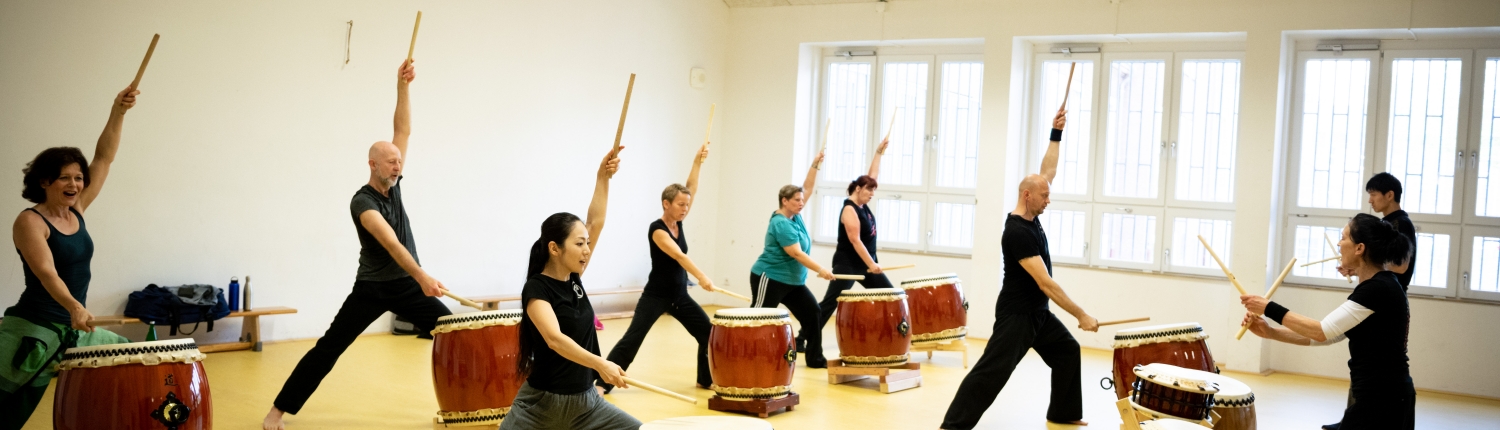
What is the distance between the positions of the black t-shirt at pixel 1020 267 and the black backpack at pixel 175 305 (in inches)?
176

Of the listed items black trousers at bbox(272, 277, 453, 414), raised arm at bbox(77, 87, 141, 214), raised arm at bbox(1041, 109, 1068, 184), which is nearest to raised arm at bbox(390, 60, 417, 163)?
black trousers at bbox(272, 277, 453, 414)

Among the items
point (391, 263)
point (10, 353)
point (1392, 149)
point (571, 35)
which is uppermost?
point (571, 35)

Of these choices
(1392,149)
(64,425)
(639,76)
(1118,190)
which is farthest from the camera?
(639,76)

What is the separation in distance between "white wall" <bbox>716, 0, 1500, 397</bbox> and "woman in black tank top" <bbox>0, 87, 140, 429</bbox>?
6.12m

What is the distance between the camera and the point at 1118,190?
8.28 metres

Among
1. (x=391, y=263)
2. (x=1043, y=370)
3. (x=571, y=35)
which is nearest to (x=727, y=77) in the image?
(x=571, y=35)

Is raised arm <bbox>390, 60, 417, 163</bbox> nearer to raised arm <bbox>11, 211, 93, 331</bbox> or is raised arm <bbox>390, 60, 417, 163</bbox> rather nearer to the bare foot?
the bare foot

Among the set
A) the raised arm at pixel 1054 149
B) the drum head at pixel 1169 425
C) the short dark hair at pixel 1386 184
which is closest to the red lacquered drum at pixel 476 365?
the drum head at pixel 1169 425

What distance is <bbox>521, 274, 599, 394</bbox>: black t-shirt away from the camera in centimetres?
313

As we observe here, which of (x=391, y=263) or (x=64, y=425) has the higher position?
(x=391, y=263)

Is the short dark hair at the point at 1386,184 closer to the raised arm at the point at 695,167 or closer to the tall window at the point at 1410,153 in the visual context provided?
the tall window at the point at 1410,153

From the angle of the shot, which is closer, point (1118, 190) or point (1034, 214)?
point (1034, 214)

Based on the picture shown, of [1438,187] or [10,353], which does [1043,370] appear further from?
[10,353]

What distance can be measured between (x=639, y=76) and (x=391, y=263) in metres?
5.03
